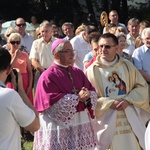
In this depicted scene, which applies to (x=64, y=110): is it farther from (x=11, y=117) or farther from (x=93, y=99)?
(x=11, y=117)

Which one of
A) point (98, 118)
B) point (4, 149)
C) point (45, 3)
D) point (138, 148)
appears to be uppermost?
point (45, 3)

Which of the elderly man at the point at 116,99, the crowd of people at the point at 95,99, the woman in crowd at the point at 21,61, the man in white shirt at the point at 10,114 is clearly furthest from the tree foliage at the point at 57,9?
the man in white shirt at the point at 10,114

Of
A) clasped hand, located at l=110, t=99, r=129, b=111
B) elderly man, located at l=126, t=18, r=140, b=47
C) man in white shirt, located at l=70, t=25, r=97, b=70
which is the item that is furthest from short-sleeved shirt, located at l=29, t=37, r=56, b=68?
clasped hand, located at l=110, t=99, r=129, b=111

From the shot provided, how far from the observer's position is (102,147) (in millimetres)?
6047

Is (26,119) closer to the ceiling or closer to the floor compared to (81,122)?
closer to the ceiling

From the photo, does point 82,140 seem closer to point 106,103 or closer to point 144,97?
point 106,103

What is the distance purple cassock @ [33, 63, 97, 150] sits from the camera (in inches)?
213

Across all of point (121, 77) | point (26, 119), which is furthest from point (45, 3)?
point (26, 119)

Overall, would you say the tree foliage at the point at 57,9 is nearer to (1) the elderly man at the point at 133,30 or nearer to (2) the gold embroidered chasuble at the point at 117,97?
(1) the elderly man at the point at 133,30

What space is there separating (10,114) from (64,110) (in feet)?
6.33

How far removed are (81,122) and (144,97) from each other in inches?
39.7

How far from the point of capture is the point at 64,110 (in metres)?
5.40

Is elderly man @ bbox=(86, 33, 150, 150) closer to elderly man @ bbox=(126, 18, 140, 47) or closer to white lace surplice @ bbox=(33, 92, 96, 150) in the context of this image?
white lace surplice @ bbox=(33, 92, 96, 150)

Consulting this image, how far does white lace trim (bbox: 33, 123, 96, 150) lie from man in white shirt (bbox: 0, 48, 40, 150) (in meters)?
1.81
